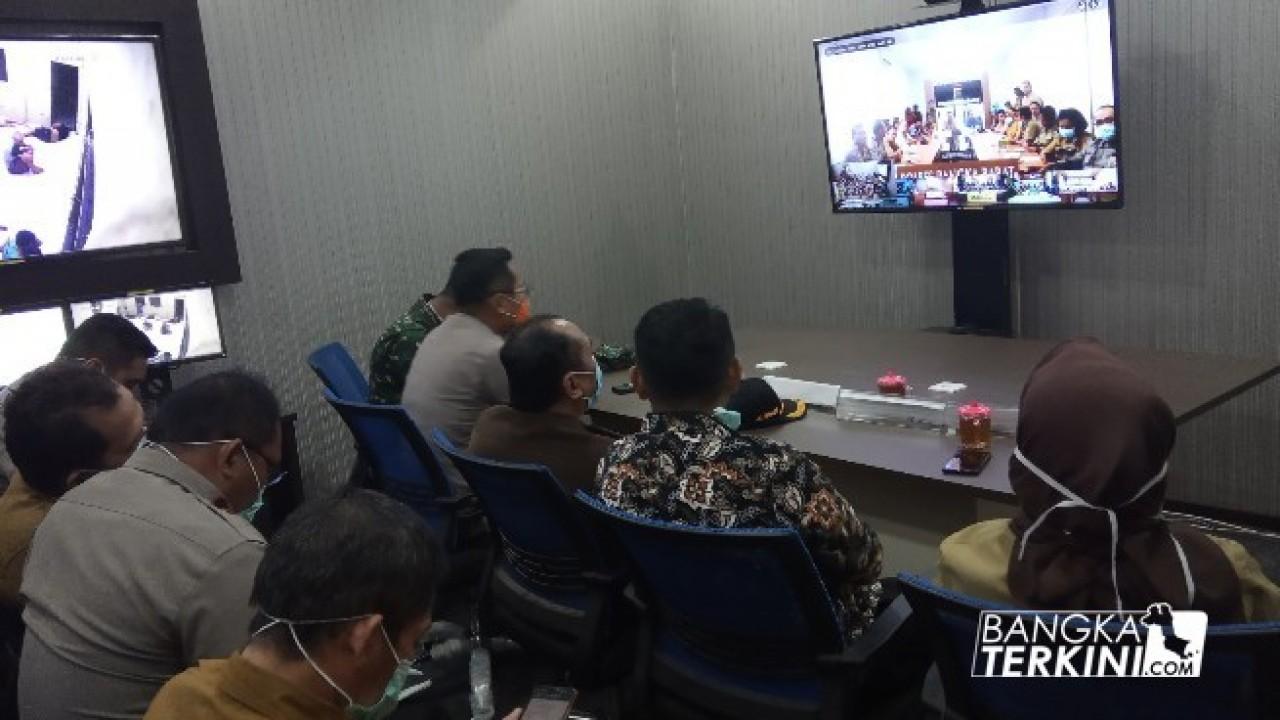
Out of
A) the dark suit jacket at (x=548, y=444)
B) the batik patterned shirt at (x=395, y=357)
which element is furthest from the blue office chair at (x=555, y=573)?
the batik patterned shirt at (x=395, y=357)

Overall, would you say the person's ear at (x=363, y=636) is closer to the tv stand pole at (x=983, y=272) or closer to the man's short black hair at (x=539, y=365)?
the man's short black hair at (x=539, y=365)

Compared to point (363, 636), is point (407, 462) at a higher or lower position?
lower

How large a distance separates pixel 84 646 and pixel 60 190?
300 cm

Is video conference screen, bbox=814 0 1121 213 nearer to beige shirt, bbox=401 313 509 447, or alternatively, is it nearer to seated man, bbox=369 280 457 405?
seated man, bbox=369 280 457 405

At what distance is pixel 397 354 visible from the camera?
3.77 meters

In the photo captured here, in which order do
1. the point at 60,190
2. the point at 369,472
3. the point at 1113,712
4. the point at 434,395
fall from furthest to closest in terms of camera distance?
the point at 60,190
the point at 369,472
the point at 434,395
the point at 1113,712

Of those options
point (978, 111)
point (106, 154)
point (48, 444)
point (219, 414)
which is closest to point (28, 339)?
point (106, 154)

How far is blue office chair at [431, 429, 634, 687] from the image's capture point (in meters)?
2.23

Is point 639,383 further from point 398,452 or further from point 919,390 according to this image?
point 919,390

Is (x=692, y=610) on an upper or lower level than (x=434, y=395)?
lower

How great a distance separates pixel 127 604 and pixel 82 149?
10.1 feet

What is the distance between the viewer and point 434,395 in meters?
3.26

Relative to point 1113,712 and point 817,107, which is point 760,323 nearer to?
point 817,107

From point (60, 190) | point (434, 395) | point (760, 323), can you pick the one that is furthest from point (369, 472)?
point (760, 323)
